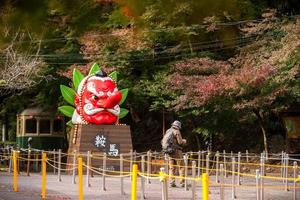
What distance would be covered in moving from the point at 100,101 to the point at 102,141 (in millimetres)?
1407

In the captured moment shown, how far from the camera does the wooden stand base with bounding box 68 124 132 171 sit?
62.1ft

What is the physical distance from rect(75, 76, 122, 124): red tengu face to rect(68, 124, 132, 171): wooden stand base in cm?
38

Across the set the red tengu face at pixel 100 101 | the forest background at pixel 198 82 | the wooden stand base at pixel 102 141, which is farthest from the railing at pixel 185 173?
the forest background at pixel 198 82

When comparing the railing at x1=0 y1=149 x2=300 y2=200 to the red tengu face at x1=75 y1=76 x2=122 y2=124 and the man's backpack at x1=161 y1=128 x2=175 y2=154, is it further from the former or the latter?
the red tengu face at x1=75 y1=76 x2=122 y2=124

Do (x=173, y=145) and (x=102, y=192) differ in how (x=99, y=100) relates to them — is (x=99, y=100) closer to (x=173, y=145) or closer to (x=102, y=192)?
(x=173, y=145)

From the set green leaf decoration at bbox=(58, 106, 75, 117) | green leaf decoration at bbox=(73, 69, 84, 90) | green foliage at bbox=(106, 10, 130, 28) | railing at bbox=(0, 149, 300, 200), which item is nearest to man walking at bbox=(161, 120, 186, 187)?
railing at bbox=(0, 149, 300, 200)

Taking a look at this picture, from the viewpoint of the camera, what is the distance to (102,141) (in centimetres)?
1930

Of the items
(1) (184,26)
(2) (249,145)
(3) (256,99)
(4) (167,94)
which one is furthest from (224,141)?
(1) (184,26)

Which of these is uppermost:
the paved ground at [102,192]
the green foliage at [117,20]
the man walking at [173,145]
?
the green foliage at [117,20]

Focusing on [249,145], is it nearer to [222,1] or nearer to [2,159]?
[2,159]

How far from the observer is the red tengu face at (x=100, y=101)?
64.7 feet

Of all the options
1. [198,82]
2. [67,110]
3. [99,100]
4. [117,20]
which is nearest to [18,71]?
[67,110]

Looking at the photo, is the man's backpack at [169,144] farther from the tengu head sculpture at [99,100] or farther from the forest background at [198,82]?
the tengu head sculpture at [99,100]

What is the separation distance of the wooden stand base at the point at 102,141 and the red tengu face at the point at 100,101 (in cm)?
38
